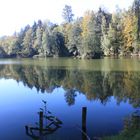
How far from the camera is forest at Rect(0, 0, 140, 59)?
102 m

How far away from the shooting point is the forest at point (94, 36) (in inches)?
4001

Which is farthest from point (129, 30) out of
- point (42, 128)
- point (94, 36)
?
point (42, 128)

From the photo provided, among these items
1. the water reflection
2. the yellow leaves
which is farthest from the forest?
the water reflection

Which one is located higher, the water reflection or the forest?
the forest

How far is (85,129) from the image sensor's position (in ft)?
63.6

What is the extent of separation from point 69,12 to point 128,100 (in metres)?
120

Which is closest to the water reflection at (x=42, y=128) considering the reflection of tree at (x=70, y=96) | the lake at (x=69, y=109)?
the lake at (x=69, y=109)

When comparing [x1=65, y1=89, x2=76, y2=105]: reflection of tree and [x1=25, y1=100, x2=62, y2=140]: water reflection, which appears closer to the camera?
[x1=25, y1=100, x2=62, y2=140]: water reflection

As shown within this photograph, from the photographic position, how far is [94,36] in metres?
107

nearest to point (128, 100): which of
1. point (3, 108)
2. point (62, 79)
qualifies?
point (3, 108)

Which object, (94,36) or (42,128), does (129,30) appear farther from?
(42,128)

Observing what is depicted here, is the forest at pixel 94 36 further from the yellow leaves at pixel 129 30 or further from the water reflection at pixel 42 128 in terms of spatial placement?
the water reflection at pixel 42 128

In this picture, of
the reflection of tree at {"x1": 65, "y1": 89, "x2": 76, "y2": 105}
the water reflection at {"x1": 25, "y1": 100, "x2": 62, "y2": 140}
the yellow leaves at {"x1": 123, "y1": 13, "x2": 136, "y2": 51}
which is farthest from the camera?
the yellow leaves at {"x1": 123, "y1": 13, "x2": 136, "y2": 51}

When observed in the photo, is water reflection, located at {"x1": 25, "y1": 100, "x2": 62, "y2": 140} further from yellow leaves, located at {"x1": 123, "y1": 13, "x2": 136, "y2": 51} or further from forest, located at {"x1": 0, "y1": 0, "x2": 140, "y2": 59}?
yellow leaves, located at {"x1": 123, "y1": 13, "x2": 136, "y2": 51}
